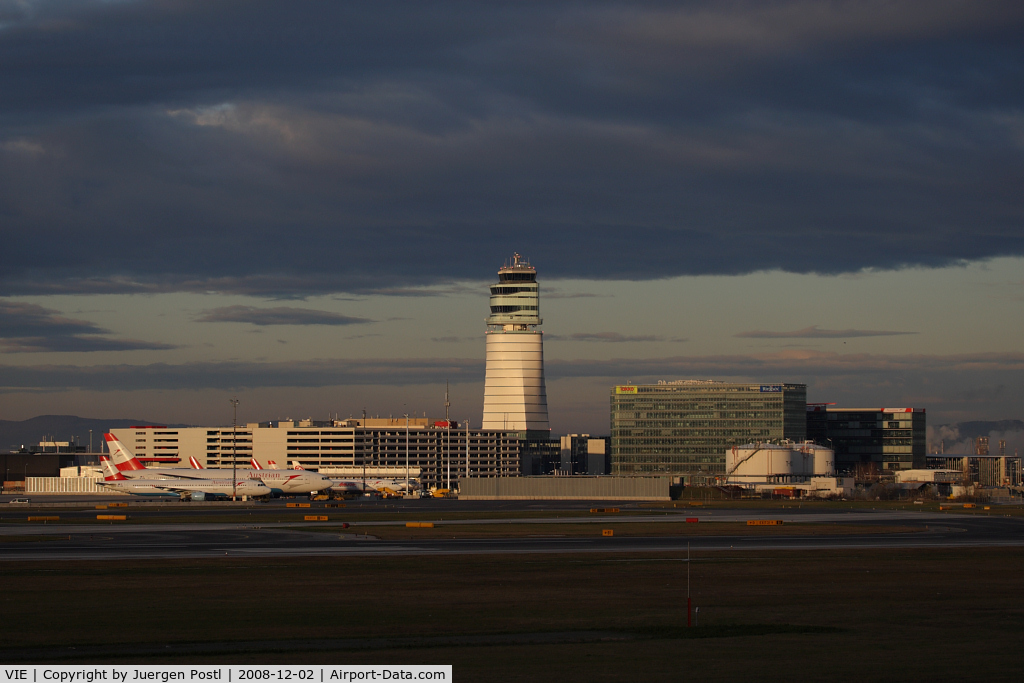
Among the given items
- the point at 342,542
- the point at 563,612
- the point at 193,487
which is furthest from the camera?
the point at 193,487

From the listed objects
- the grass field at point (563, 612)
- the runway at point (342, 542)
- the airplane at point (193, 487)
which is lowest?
the airplane at point (193, 487)

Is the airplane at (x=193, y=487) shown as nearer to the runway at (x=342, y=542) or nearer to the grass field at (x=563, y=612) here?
the runway at (x=342, y=542)

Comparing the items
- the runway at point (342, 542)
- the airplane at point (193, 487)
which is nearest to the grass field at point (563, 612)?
the runway at point (342, 542)

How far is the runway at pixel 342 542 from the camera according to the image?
68.2m

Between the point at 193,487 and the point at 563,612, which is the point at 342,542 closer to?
the point at 563,612

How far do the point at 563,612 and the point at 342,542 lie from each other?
39.6m

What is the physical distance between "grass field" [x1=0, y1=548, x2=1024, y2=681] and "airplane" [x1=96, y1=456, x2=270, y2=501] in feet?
398

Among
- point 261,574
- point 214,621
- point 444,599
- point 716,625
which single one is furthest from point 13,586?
point 716,625

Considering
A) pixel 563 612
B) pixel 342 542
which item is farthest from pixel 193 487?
pixel 563 612

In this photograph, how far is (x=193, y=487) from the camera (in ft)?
585

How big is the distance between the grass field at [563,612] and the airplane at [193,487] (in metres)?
121

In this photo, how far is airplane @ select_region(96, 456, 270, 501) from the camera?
584 ft

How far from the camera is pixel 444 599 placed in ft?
147

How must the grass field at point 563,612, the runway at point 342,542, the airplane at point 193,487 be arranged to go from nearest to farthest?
the grass field at point 563,612 < the runway at point 342,542 < the airplane at point 193,487
